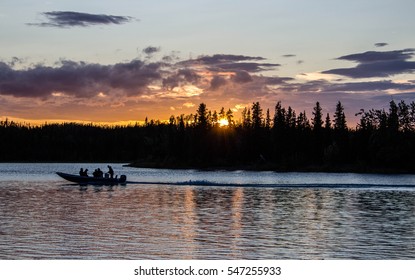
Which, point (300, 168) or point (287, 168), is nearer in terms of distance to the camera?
point (287, 168)

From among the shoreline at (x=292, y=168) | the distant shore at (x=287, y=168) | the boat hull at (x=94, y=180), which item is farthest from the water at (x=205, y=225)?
the distant shore at (x=287, y=168)

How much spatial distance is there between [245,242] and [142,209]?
53.2 ft

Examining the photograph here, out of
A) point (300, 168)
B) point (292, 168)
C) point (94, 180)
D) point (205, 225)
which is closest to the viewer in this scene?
point (205, 225)

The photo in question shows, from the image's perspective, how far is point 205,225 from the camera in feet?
115

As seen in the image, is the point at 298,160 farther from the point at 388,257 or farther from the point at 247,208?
the point at 388,257

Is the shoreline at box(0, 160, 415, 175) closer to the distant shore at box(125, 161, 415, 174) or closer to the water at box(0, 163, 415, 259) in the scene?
the distant shore at box(125, 161, 415, 174)

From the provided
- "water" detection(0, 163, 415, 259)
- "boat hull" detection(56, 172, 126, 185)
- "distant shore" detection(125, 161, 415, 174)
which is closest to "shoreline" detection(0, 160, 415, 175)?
"distant shore" detection(125, 161, 415, 174)

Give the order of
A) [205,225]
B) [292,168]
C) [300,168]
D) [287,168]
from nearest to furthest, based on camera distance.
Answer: [205,225]
[292,168]
[287,168]
[300,168]

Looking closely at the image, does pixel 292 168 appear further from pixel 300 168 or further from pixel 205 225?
pixel 205 225

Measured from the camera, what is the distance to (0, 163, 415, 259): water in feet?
86.7

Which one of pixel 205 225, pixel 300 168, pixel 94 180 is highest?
pixel 300 168

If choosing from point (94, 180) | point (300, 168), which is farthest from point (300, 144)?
point (94, 180)

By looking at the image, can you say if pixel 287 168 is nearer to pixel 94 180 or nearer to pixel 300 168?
pixel 300 168

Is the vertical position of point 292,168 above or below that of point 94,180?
above
